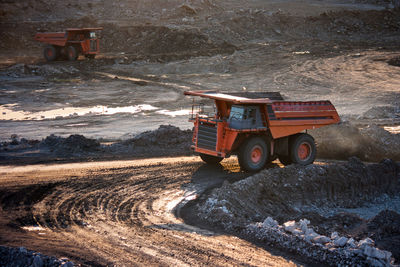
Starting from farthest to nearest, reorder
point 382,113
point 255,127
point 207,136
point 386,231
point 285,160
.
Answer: point 382,113 → point 285,160 → point 207,136 → point 255,127 → point 386,231

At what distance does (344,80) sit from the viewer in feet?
93.6

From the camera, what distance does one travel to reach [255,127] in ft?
44.7

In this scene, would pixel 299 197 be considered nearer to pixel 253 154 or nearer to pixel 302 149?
pixel 253 154

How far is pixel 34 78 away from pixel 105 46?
1056 cm

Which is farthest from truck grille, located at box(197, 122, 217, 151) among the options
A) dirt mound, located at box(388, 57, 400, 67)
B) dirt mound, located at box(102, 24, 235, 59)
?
dirt mound, located at box(388, 57, 400, 67)

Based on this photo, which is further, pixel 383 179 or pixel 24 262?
pixel 383 179

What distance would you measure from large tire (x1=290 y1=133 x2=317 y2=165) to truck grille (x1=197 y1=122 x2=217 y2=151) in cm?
252

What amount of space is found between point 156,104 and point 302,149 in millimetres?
11110

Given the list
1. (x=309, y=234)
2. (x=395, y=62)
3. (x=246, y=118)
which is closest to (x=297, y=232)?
(x=309, y=234)

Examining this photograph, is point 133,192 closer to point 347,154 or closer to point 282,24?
point 347,154

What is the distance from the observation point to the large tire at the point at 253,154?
13.6 metres

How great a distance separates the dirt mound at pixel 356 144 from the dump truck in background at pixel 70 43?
20.7 m

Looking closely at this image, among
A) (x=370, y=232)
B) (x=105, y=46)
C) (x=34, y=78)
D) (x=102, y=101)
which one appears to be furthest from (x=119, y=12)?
(x=370, y=232)

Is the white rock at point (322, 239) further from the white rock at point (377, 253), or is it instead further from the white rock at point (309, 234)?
the white rock at point (377, 253)
